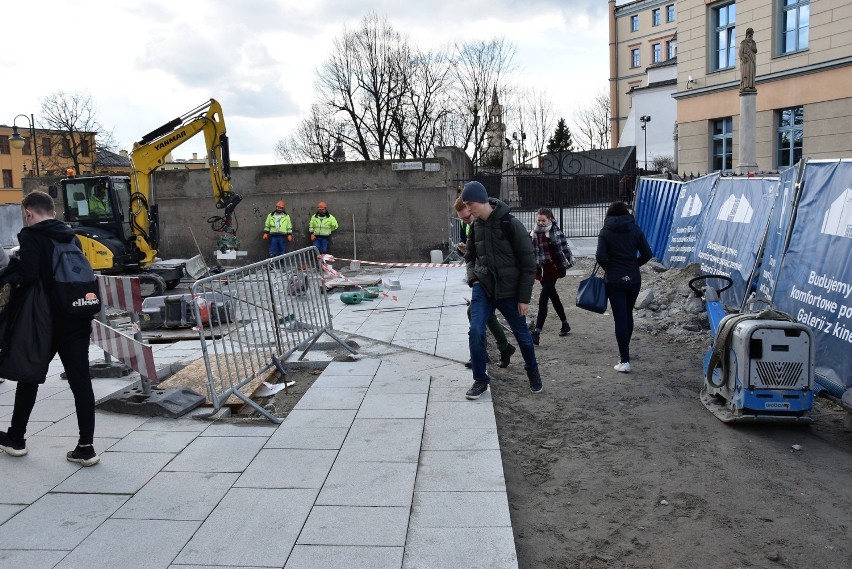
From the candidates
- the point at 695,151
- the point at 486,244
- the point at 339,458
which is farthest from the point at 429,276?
the point at 695,151

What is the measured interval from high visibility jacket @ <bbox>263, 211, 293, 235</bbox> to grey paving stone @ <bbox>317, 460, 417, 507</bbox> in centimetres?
1500

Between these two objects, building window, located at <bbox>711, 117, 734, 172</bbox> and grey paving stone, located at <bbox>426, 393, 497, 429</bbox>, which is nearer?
grey paving stone, located at <bbox>426, 393, 497, 429</bbox>

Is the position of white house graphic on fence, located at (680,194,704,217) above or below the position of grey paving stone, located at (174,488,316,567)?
above

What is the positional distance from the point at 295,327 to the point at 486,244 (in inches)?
96.4

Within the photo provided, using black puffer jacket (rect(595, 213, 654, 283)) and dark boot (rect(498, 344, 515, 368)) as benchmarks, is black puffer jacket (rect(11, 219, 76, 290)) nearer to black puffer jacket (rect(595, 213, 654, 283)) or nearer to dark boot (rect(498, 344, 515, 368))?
dark boot (rect(498, 344, 515, 368))

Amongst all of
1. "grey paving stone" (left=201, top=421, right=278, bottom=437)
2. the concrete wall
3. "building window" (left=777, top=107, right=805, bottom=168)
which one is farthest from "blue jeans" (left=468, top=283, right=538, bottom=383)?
"building window" (left=777, top=107, right=805, bottom=168)

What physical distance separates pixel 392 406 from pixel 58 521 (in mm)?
2740

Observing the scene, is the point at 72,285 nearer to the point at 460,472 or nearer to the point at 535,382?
the point at 460,472

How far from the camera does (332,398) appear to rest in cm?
622

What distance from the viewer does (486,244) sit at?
6195 mm

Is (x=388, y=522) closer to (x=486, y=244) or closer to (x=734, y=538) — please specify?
(x=734, y=538)

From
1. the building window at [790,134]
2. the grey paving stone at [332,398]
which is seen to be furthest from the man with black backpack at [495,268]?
the building window at [790,134]

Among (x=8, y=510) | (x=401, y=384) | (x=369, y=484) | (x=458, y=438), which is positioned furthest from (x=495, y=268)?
(x=8, y=510)

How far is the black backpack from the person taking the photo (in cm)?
454
